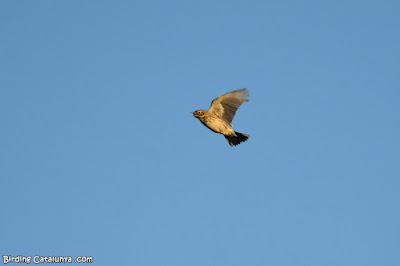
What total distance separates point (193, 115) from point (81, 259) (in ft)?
28.1

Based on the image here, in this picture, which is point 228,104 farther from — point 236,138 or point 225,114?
point 236,138

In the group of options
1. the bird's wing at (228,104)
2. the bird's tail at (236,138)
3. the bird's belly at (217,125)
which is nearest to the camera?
the bird's wing at (228,104)

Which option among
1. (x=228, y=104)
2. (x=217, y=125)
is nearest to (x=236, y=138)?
(x=217, y=125)

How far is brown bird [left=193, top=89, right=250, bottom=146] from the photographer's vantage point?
→ 17938 millimetres

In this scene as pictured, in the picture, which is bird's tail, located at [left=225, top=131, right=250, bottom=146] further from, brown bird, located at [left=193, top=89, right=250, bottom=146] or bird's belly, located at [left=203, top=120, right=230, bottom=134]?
bird's belly, located at [left=203, top=120, right=230, bottom=134]

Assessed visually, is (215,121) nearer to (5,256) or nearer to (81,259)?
(81,259)

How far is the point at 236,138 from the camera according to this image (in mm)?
19047

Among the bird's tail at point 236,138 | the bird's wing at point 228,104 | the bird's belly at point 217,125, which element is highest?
the bird's wing at point 228,104

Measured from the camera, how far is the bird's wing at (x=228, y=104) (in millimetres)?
17875

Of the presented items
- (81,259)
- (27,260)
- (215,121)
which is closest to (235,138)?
(215,121)

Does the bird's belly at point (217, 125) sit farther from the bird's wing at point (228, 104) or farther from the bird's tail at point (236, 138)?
the bird's tail at point (236, 138)

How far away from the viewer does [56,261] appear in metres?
17.8

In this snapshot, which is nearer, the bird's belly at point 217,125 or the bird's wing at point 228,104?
the bird's wing at point 228,104

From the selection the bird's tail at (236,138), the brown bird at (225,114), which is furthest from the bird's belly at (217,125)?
the bird's tail at (236,138)
